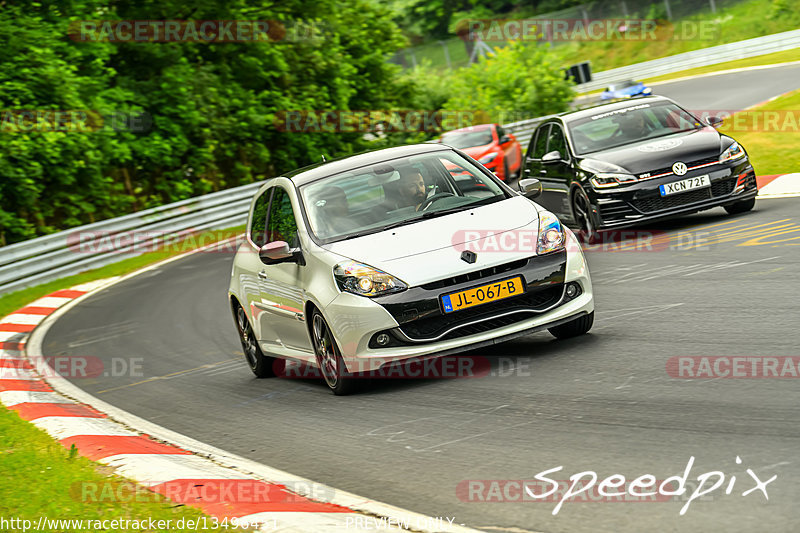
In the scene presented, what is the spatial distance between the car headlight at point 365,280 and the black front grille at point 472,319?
0.27 metres

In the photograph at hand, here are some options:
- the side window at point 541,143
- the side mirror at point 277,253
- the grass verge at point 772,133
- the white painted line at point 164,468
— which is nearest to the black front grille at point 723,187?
the side window at point 541,143

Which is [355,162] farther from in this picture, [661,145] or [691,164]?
[661,145]

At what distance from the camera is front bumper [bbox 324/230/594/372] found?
7016 mm

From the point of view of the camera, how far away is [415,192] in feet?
26.8

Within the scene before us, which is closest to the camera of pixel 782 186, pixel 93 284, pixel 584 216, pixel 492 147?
pixel 584 216

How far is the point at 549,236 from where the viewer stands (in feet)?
24.5

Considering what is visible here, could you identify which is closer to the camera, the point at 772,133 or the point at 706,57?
the point at 772,133

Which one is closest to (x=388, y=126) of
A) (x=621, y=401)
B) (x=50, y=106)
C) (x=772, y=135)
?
(x=50, y=106)

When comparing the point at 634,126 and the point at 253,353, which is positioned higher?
the point at 634,126

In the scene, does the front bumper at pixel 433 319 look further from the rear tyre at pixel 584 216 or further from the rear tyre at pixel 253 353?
the rear tyre at pixel 584 216
